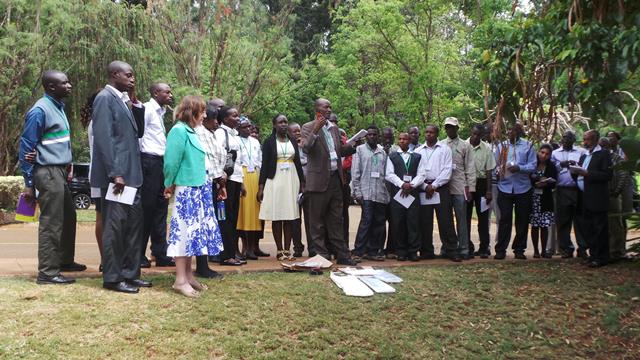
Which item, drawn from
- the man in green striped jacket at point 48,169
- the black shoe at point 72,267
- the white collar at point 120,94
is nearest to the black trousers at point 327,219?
the white collar at point 120,94

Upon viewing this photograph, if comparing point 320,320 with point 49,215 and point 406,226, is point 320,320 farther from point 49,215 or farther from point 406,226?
point 406,226

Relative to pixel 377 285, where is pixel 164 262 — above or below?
above

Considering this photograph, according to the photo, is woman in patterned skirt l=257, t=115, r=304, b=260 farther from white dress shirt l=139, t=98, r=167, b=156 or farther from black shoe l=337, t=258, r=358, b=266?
white dress shirt l=139, t=98, r=167, b=156

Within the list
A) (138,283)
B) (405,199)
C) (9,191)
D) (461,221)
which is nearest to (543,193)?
→ (461,221)

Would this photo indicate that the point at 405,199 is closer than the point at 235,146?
No

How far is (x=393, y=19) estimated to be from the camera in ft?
64.3

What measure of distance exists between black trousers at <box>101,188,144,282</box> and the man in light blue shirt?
17.1 feet

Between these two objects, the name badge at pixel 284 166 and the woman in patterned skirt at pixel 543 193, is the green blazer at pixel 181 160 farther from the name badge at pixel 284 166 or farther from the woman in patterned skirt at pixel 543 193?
the woman in patterned skirt at pixel 543 193

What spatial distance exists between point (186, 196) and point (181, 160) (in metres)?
0.37

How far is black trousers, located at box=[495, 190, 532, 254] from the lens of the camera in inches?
341

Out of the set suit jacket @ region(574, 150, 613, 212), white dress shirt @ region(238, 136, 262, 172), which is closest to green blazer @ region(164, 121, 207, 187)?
white dress shirt @ region(238, 136, 262, 172)

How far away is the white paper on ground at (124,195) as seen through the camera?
5.83 m

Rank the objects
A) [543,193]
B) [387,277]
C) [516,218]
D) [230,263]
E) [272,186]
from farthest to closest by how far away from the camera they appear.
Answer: [543,193] → [516,218] → [272,186] → [230,263] → [387,277]

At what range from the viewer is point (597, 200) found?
327 inches
